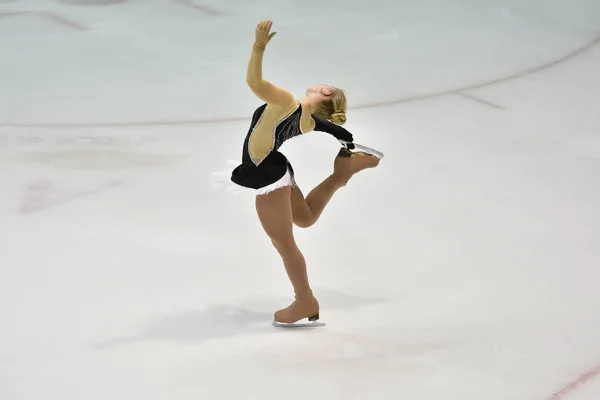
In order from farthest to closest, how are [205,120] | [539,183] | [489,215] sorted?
[205,120]
[539,183]
[489,215]

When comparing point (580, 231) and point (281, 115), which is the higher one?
point (281, 115)

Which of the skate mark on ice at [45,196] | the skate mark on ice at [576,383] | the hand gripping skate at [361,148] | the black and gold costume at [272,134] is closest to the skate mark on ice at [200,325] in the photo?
the black and gold costume at [272,134]

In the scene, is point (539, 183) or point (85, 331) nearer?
point (85, 331)

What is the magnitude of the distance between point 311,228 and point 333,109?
3.48ft

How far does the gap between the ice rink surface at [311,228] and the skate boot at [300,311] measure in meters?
0.05

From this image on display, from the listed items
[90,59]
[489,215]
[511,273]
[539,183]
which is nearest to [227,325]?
[511,273]

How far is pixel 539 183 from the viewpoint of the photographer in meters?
4.43

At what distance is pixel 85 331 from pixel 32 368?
26 cm

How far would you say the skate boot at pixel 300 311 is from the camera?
318cm

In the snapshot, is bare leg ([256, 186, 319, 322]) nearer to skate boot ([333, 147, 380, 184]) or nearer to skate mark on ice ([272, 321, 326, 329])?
skate mark on ice ([272, 321, 326, 329])

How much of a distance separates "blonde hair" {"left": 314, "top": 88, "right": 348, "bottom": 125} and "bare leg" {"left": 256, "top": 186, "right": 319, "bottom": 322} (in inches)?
10.2

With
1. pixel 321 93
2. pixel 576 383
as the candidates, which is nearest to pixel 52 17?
pixel 321 93

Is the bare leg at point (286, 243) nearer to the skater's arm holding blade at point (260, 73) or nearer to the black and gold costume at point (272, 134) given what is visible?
the black and gold costume at point (272, 134)

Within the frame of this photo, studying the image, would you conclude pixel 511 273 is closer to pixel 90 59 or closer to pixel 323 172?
pixel 323 172
